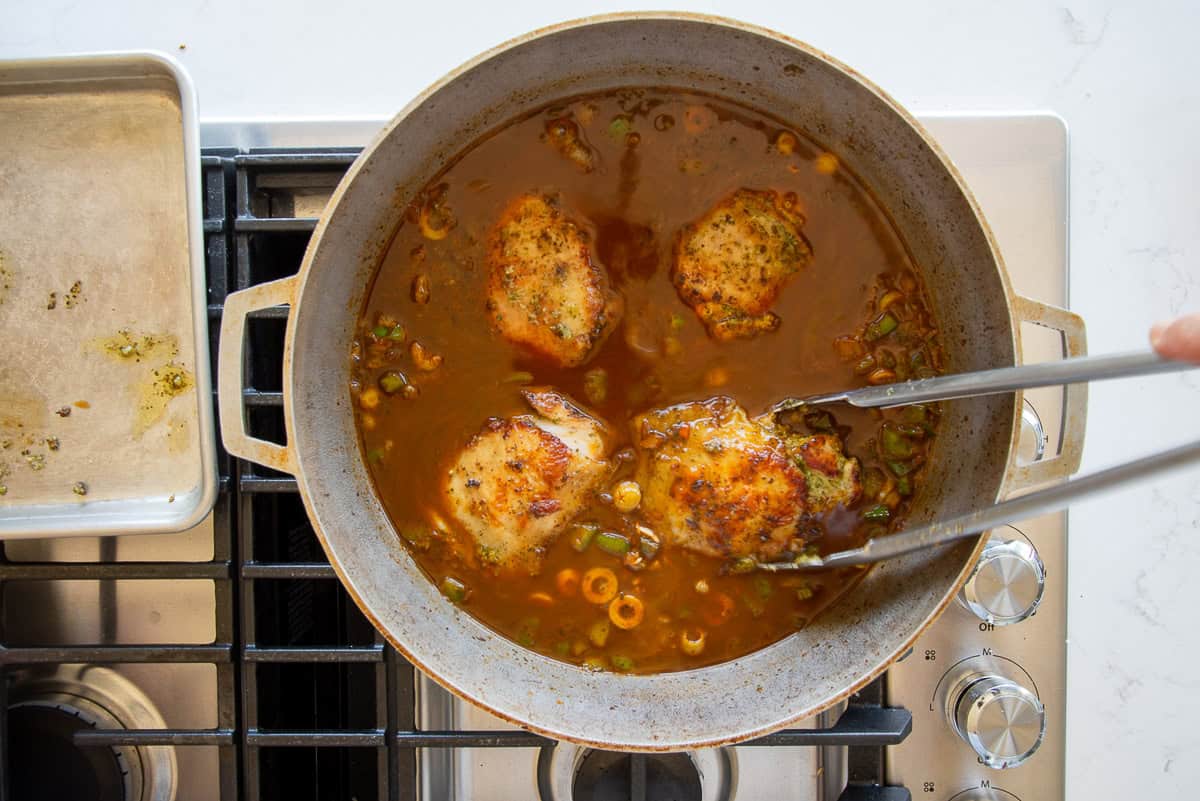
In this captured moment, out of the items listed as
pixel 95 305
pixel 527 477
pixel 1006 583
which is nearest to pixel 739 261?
pixel 527 477

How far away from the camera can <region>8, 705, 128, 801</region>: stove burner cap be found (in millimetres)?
1733

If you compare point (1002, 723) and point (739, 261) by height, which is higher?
point (739, 261)

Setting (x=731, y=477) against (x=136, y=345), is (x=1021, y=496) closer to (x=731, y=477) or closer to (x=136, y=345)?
(x=731, y=477)

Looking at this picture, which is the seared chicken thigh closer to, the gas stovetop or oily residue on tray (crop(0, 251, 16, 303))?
the gas stovetop

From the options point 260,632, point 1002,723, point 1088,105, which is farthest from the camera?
point 1088,105

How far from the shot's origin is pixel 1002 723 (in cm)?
161

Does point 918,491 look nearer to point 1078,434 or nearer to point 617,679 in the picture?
point 1078,434

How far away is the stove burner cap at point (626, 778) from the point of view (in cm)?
174

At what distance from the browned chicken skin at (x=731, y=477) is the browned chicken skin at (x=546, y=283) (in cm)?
23

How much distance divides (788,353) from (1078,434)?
1.73 ft

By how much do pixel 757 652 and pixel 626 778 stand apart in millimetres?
366

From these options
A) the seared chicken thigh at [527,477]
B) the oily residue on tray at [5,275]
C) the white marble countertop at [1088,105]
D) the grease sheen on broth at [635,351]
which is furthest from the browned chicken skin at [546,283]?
the oily residue on tray at [5,275]

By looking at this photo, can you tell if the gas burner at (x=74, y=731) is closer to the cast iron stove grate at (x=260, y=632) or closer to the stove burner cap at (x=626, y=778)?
the cast iron stove grate at (x=260, y=632)

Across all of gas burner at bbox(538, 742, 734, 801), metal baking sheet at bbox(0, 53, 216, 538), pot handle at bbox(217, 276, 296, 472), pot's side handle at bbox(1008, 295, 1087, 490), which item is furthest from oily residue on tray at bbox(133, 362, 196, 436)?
pot's side handle at bbox(1008, 295, 1087, 490)
